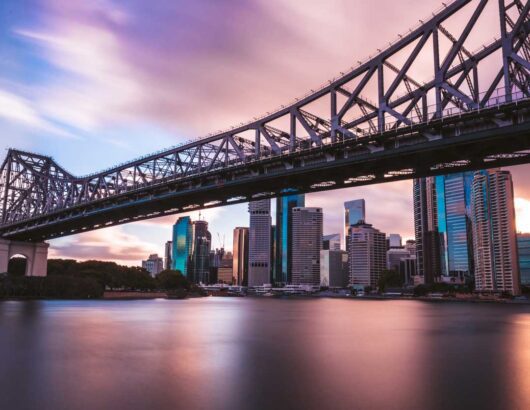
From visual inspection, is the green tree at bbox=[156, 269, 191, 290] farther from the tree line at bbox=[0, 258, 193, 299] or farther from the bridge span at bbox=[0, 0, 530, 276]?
the bridge span at bbox=[0, 0, 530, 276]

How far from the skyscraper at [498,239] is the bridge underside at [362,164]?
15388 cm

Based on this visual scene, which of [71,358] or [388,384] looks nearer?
[388,384]

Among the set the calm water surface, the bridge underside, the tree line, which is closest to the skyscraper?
the tree line

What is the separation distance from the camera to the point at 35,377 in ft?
52.4

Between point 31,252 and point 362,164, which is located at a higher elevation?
point 362,164

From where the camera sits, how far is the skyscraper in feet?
594

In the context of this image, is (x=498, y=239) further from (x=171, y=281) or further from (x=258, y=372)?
(x=258, y=372)

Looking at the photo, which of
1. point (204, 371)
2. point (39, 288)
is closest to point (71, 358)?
point (204, 371)

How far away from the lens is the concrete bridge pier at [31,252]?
291 ft

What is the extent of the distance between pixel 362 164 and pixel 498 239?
561 ft

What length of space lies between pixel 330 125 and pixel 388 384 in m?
30.5

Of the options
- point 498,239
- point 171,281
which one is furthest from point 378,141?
point 498,239

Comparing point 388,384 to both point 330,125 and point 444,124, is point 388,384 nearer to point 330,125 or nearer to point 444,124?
point 444,124

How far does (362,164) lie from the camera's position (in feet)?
131
